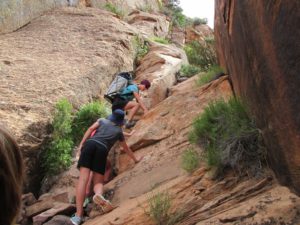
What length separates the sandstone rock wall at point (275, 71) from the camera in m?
3.51

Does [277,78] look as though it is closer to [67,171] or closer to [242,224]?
[242,224]

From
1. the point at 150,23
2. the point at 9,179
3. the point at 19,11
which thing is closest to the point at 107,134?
the point at 9,179

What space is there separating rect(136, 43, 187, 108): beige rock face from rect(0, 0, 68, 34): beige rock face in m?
4.55

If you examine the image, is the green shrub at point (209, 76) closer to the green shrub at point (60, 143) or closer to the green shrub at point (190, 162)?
the green shrub at point (60, 143)

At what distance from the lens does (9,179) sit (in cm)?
160

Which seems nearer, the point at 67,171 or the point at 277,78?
the point at 277,78

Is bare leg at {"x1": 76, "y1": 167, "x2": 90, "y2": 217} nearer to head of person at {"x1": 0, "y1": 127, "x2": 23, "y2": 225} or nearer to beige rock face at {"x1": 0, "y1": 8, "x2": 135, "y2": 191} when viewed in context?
beige rock face at {"x1": 0, "y1": 8, "x2": 135, "y2": 191}

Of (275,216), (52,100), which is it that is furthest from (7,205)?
(52,100)

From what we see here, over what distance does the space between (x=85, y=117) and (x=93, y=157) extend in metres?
3.20

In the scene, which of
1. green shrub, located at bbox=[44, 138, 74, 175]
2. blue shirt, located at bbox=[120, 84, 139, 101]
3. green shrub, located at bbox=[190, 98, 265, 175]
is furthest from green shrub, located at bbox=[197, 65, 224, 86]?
green shrub, located at bbox=[44, 138, 74, 175]

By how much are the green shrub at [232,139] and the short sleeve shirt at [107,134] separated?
1.63 meters

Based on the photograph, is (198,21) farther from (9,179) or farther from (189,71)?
(9,179)

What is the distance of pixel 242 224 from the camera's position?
429cm

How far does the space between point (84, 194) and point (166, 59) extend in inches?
331
